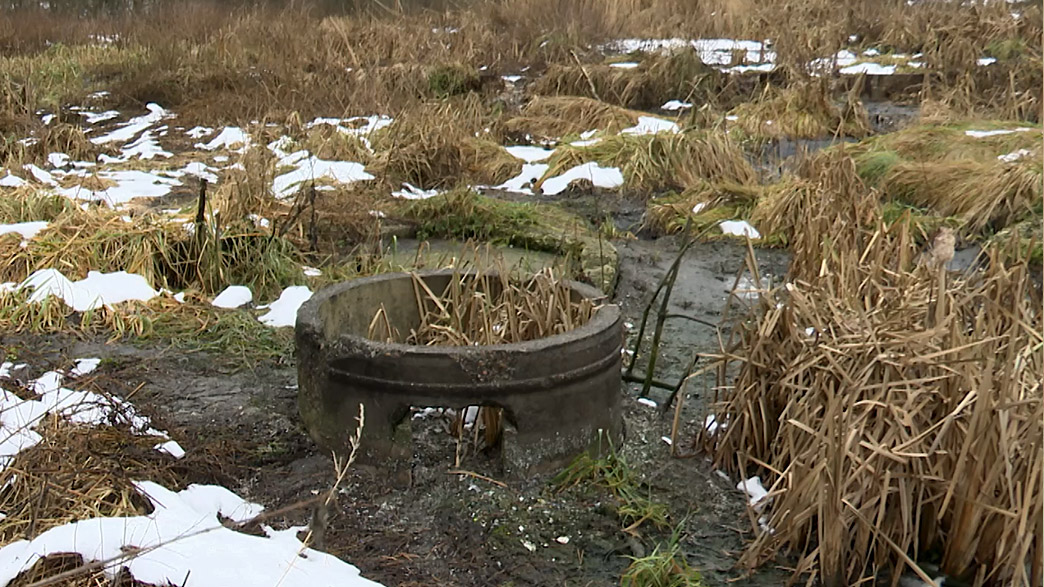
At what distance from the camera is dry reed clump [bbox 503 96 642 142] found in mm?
10555

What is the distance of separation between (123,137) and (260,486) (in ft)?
24.8

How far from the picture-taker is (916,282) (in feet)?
13.2

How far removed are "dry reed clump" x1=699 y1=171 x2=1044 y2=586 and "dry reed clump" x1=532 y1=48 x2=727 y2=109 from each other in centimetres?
834

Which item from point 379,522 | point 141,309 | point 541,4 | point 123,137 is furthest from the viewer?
point 541,4

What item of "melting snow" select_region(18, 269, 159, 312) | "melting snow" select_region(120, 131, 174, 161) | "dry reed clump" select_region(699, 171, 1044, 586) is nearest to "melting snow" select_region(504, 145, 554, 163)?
"melting snow" select_region(120, 131, 174, 161)

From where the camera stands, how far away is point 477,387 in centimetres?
377

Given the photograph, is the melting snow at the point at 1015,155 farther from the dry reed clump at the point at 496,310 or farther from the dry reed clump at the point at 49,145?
the dry reed clump at the point at 49,145

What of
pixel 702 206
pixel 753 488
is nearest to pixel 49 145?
pixel 702 206

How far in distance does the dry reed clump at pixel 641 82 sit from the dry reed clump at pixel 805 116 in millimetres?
1269

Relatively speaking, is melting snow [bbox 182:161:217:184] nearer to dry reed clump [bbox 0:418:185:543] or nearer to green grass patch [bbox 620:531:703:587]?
dry reed clump [bbox 0:418:185:543]

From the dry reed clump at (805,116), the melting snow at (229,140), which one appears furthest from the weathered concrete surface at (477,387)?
the dry reed clump at (805,116)

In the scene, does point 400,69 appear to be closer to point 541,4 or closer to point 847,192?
point 541,4

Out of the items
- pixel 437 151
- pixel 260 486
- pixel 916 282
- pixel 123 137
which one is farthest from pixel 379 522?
pixel 123 137

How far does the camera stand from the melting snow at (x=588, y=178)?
8.79 metres
